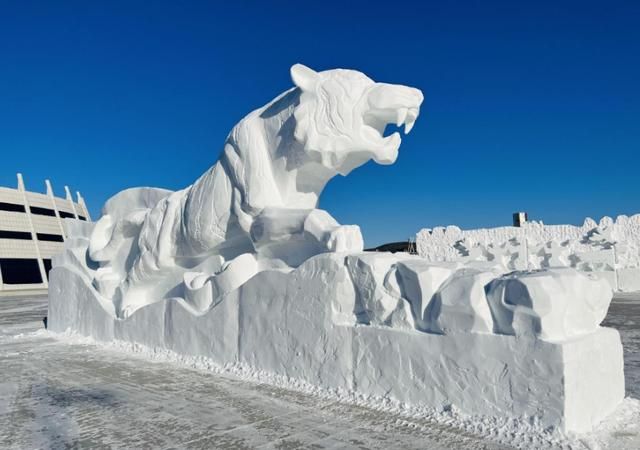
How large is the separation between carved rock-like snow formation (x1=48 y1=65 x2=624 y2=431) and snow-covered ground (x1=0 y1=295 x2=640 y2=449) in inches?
5.7

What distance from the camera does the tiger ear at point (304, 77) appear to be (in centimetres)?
452

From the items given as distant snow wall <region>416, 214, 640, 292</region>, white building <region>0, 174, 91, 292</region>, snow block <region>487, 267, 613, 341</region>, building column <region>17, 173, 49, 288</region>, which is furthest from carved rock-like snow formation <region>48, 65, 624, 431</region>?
building column <region>17, 173, 49, 288</region>

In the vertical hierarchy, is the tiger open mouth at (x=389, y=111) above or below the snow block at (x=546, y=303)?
above

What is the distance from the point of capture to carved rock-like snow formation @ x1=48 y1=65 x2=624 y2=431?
2736 millimetres

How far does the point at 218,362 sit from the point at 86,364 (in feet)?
4.82

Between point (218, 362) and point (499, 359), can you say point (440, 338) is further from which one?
point (218, 362)

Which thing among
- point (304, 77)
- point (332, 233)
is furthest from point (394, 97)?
point (332, 233)

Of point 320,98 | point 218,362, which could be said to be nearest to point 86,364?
point 218,362

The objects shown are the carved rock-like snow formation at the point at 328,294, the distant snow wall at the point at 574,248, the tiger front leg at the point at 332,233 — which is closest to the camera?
the carved rock-like snow formation at the point at 328,294

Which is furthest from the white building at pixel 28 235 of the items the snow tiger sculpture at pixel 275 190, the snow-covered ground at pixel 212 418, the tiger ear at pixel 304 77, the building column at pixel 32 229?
the tiger ear at pixel 304 77

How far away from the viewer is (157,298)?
591cm

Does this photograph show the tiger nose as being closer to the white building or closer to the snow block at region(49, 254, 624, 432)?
the snow block at region(49, 254, 624, 432)

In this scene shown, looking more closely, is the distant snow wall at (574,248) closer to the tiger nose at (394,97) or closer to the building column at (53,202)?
the tiger nose at (394,97)

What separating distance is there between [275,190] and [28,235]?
28.1 metres
